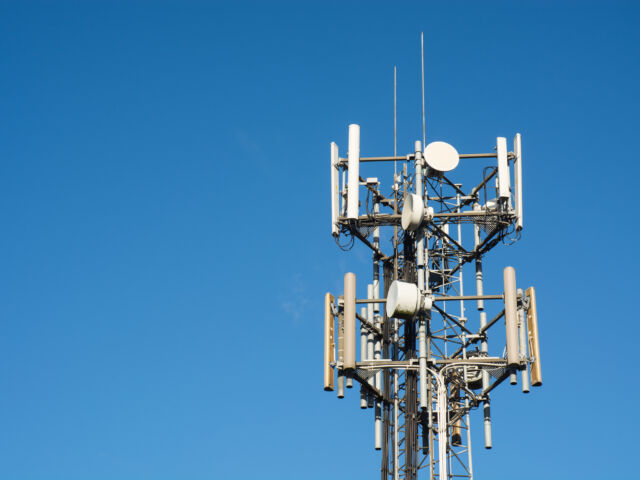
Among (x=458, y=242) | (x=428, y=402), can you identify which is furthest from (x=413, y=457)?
(x=458, y=242)

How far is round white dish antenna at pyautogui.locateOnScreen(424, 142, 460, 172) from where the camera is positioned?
58594 mm

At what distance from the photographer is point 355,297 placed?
55219 millimetres

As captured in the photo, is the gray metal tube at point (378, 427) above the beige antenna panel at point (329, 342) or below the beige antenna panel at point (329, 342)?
below

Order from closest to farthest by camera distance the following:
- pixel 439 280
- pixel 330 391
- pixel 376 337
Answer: pixel 330 391 → pixel 376 337 → pixel 439 280

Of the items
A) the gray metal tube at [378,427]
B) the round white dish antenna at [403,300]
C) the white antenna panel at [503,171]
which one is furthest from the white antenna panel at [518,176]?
the gray metal tube at [378,427]

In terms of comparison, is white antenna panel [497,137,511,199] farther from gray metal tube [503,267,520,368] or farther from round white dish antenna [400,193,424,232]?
gray metal tube [503,267,520,368]

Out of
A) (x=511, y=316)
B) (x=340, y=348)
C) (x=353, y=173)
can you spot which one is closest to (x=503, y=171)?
(x=353, y=173)

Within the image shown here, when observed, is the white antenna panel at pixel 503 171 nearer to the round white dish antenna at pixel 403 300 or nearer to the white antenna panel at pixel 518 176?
the white antenna panel at pixel 518 176

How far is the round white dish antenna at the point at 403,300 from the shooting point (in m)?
54.7

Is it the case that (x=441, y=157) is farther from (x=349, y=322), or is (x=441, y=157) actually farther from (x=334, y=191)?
(x=349, y=322)

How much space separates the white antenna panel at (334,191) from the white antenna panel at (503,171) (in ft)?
21.9

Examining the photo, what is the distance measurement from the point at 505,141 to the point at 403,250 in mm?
6198

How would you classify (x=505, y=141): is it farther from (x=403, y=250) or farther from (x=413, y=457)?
(x=413, y=457)

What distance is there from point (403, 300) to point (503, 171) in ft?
23.6
